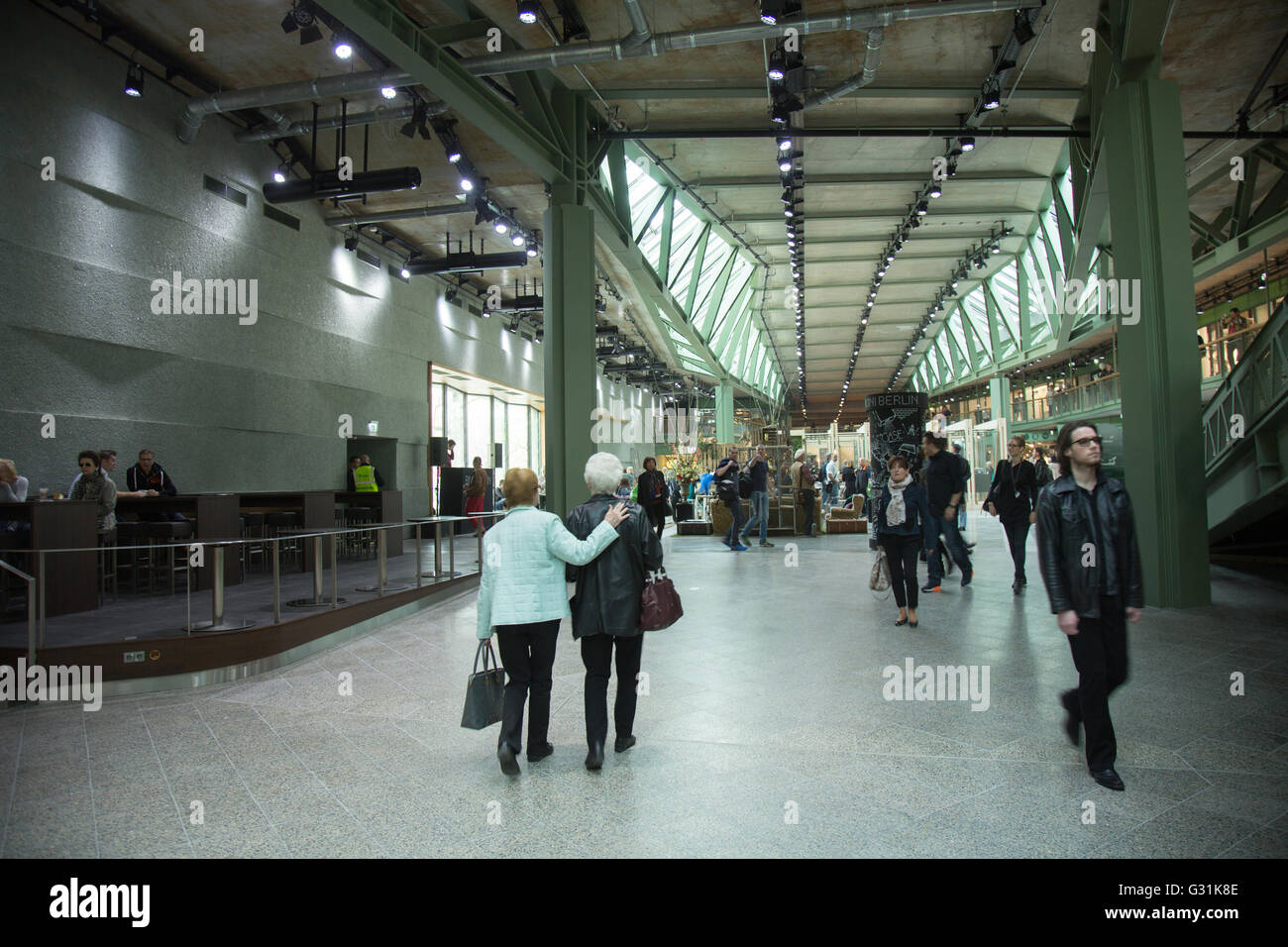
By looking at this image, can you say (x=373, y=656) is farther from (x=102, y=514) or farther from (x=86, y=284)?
(x=86, y=284)

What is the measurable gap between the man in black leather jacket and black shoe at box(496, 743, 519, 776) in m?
2.52

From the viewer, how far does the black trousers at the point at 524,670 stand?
3.35 m

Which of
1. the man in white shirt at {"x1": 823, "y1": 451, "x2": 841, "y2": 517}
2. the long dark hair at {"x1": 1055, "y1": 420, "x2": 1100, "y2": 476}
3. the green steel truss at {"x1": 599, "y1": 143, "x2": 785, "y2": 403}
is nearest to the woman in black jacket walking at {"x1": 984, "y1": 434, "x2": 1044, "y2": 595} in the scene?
the long dark hair at {"x1": 1055, "y1": 420, "x2": 1100, "y2": 476}

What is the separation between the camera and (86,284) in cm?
908

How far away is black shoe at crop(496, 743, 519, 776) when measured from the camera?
10.8 feet

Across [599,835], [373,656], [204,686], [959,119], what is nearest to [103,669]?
[204,686]

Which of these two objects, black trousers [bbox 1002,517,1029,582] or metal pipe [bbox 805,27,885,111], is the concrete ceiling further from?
black trousers [bbox 1002,517,1029,582]

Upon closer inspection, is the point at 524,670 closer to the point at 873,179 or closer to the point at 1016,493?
the point at 1016,493

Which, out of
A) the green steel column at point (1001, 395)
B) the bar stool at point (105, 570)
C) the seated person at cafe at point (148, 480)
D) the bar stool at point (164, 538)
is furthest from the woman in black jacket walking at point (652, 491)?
the green steel column at point (1001, 395)

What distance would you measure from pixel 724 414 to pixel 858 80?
2208 cm

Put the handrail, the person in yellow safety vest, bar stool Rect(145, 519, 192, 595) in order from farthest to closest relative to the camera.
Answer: the person in yellow safety vest
bar stool Rect(145, 519, 192, 595)
the handrail

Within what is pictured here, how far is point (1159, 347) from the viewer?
23.4ft

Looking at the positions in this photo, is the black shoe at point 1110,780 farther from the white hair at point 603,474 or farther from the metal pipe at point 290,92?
the metal pipe at point 290,92

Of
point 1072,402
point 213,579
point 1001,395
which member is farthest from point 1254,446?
point 1001,395
